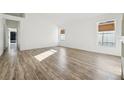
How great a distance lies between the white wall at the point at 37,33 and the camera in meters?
7.47

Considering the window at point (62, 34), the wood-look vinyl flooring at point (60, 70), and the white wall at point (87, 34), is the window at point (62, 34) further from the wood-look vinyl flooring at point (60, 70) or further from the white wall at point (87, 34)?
the wood-look vinyl flooring at point (60, 70)

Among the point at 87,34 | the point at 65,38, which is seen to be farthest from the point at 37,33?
the point at 87,34

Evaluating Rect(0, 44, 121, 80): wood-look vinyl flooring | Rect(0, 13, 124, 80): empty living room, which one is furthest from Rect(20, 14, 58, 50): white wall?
Rect(0, 44, 121, 80): wood-look vinyl flooring

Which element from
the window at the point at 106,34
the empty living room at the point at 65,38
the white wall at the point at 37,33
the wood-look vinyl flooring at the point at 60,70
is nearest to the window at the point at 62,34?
the empty living room at the point at 65,38

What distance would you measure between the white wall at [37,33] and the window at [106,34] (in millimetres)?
4347

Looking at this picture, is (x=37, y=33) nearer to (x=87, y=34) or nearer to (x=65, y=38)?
(x=65, y=38)

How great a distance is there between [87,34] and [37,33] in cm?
399

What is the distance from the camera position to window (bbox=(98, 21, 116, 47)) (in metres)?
5.91

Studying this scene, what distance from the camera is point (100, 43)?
666 centimetres

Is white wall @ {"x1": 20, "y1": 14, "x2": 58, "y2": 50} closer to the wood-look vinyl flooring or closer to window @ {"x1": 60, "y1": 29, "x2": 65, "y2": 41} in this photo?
window @ {"x1": 60, "y1": 29, "x2": 65, "y2": 41}

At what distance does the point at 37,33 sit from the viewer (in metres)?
8.50
